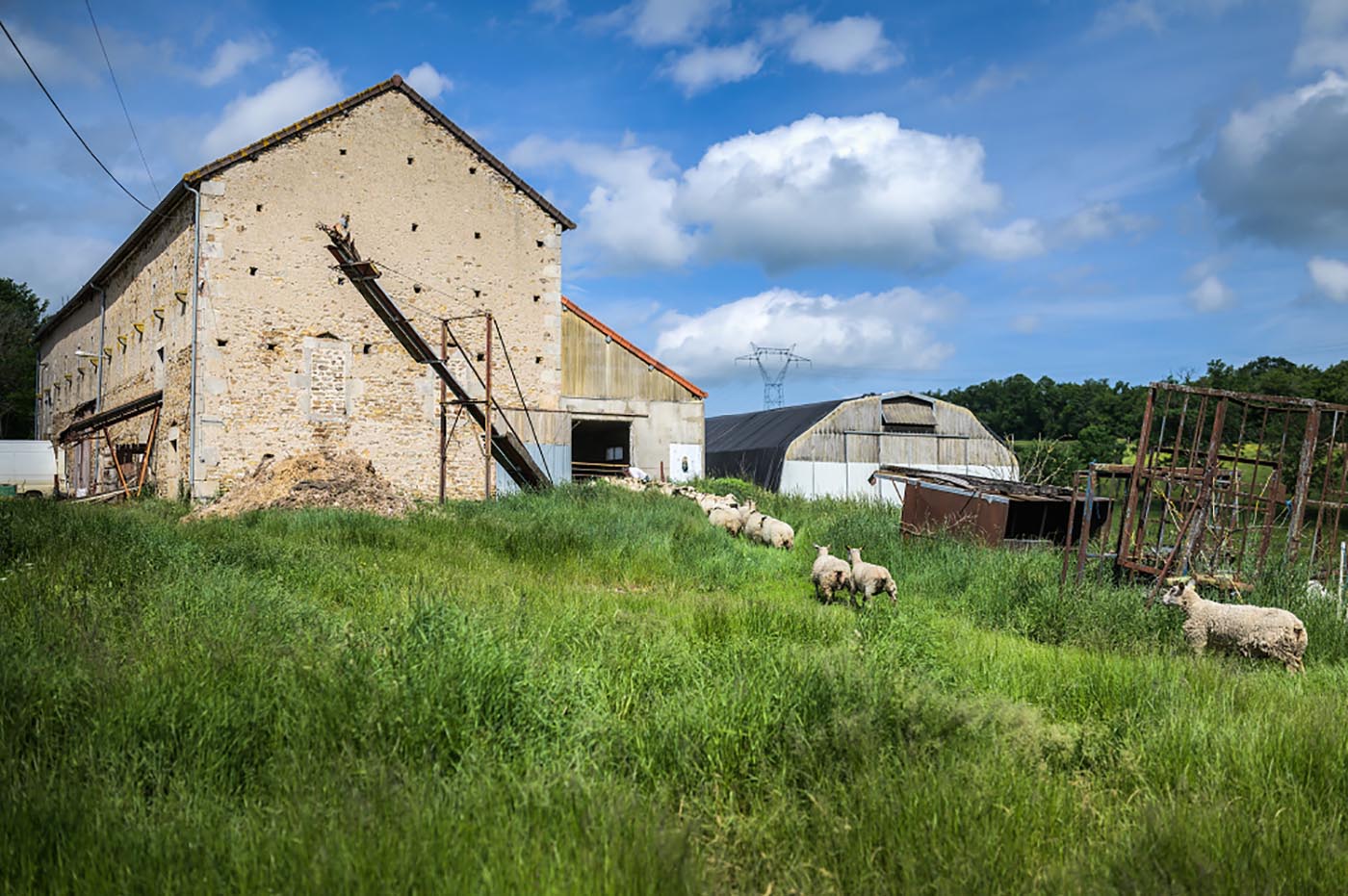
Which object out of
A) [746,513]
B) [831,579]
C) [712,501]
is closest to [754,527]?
[746,513]

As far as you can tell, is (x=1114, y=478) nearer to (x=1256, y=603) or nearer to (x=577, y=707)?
(x=1256, y=603)

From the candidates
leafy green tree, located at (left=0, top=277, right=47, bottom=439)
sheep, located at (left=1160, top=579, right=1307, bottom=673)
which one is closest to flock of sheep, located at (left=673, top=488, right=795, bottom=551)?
sheep, located at (left=1160, top=579, right=1307, bottom=673)

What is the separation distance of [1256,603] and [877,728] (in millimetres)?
6425

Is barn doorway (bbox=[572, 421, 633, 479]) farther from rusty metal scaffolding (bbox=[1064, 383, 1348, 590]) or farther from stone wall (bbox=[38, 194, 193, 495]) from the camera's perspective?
rusty metal scaffolding (bbox=[1064, 383, 1348, 590])

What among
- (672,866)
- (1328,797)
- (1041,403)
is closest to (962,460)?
(1328,797)

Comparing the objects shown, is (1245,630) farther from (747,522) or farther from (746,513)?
(746,513)

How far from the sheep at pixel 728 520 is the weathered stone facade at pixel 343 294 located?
725 cm

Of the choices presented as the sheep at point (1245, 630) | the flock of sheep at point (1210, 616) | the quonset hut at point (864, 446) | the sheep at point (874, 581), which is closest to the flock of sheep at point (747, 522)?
the flock of sheep at point (1210, 616)

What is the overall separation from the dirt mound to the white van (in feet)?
80.0

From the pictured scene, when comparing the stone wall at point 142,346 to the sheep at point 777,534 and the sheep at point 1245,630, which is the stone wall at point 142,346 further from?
the sheep at point 1245,630

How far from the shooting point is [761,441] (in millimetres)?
32156

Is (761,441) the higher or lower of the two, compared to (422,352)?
lower

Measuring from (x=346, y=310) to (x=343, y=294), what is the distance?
15.1 inches

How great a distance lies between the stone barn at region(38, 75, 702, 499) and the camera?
64.0ft
